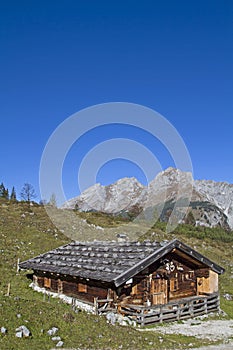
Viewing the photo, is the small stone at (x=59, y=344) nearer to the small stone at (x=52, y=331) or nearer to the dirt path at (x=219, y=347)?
the small stone at (x=52, y=331)

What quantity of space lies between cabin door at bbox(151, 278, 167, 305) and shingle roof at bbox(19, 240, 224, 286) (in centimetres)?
187

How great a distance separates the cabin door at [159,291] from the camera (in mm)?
19125

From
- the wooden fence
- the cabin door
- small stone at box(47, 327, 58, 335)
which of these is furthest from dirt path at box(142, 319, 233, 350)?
small stone at box(47, 327, 58, 335)

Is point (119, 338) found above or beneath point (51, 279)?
beneath

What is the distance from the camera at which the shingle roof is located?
1736cm

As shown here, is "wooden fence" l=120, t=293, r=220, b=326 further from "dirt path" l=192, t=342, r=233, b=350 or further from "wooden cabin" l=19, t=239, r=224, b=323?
"dirt path" l=192, t=342, r=233, b=350

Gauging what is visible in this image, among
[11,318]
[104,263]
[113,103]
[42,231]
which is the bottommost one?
[11,318]

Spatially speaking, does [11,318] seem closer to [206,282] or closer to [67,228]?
[206,282]

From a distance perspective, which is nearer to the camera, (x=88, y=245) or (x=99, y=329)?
(x=99, y=329)

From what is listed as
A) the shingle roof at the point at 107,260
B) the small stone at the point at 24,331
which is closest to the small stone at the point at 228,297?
the shingle roof at the point at 107,260

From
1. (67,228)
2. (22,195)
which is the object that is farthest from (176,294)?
(22,195)

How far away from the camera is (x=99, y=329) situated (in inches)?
520

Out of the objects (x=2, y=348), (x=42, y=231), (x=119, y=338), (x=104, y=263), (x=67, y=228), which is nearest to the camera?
(x=2, y=348)

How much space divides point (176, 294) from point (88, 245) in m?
6.70
